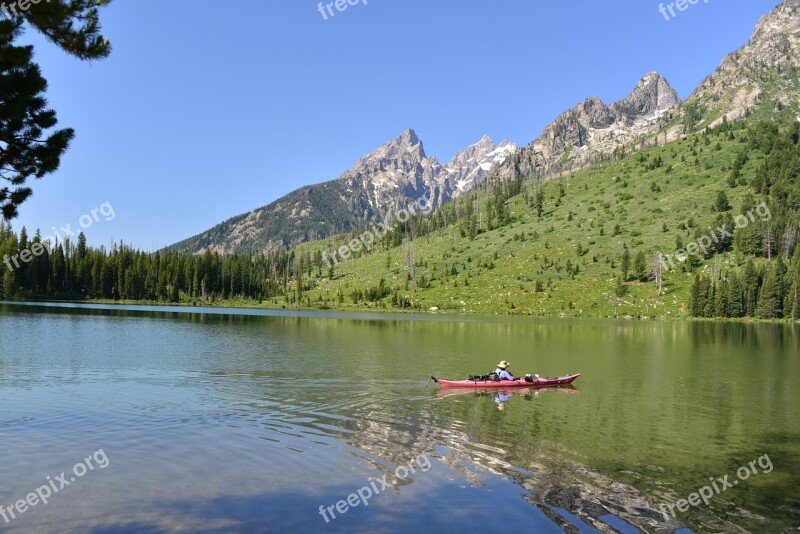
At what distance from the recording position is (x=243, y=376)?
46.8 m

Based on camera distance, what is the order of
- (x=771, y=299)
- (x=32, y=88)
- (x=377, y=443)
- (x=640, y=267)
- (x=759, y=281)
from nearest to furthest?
(x=32, y=88) < (x=377, y=443) < (x=771, y=299) < (x=759, y=281) < (x=640, y=267)

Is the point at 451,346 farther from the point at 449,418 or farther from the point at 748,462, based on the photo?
the point at 748,462

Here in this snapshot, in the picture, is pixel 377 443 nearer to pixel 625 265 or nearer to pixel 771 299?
pixel 771 299

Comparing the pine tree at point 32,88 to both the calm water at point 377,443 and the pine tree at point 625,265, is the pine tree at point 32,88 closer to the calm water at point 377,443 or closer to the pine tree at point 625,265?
the calm water at point 377,443

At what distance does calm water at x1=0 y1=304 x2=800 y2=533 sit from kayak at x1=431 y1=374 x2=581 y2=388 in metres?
1.33

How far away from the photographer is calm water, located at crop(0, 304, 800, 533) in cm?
1842

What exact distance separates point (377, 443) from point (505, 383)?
19.8m

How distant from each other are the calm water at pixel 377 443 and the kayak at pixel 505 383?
1.33m

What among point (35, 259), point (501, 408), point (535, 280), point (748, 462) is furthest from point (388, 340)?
point (35, 259)

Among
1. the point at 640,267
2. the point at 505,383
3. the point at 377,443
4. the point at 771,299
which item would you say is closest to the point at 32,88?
the point at 377,443

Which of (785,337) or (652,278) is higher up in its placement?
(652,278)

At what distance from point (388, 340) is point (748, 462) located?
58715mm

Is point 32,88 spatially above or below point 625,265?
below

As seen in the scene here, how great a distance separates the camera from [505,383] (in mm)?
44656
